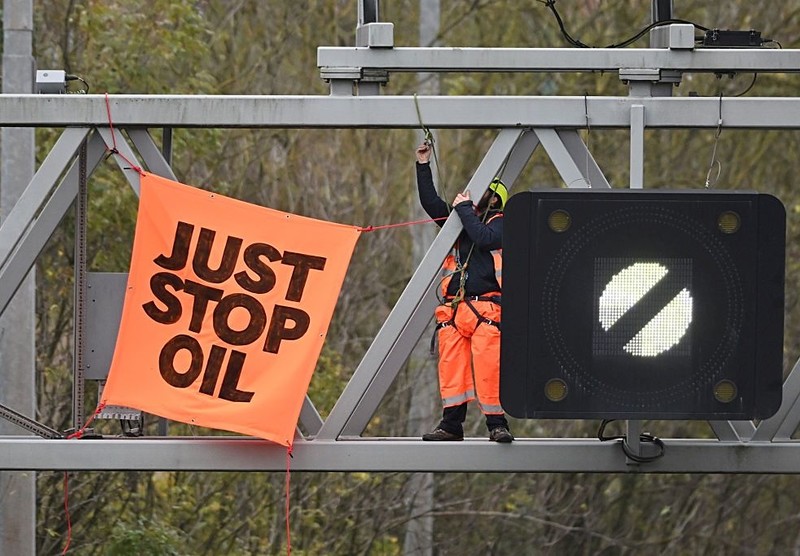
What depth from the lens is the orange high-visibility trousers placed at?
7551mm

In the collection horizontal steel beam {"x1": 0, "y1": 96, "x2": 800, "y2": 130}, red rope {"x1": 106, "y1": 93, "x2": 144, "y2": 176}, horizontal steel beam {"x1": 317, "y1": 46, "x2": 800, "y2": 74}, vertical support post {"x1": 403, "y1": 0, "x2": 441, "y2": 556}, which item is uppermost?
horizontal steel beam {"x1": 317, "y1": 46, "x2": 800, "y2": 74}

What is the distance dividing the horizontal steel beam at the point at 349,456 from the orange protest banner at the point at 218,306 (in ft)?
0.55

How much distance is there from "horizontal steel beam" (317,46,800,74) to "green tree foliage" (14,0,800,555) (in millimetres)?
10171

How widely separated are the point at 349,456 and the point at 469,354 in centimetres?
88

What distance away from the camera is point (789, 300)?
21.1 metres

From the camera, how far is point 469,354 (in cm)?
772

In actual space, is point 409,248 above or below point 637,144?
below

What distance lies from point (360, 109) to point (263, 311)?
38.0 inches

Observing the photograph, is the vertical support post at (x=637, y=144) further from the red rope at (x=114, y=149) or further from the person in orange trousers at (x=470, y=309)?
the red rope at (x=114, y=149)

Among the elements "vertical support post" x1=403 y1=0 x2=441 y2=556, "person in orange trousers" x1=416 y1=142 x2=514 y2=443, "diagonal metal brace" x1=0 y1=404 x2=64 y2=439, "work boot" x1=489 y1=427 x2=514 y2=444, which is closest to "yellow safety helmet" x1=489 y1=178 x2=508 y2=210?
"person in orange trousers" x1=416 y1=142 x2=514 y2=443

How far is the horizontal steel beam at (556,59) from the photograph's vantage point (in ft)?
23.3

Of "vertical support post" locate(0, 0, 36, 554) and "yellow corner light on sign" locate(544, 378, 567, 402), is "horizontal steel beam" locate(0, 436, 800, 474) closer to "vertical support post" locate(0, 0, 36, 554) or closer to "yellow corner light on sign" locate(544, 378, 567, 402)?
"yellow corner light on sign" locate(544, 378, 567, 402)

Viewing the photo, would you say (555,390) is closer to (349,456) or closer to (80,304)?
(349,456)

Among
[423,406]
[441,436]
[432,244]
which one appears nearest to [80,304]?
[432,244]
